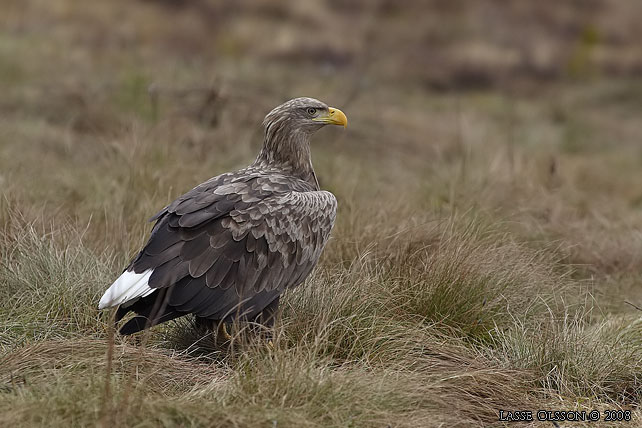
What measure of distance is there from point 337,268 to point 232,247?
1.25 m

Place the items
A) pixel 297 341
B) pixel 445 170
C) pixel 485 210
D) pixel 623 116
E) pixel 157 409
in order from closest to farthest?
1. pixel 157 409
2. pixel 297 341
3. pixel 485 210
4. pixel 445 170
5. pixel 623 116

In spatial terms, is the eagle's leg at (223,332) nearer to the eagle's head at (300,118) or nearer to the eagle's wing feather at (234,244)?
the eagle's wing feather at (234,244)

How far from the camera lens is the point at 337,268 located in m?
5.50

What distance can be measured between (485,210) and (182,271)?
2.88 metres

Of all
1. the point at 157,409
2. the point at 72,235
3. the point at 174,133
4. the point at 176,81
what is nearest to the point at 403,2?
the point at 176,81

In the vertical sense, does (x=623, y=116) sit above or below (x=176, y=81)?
below

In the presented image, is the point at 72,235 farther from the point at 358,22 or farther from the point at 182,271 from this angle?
the point at 358,22

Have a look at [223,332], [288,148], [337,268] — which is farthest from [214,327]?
[288,148]

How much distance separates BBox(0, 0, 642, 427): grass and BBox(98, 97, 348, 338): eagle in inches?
8.9

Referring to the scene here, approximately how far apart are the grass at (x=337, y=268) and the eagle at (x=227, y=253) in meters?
0.23

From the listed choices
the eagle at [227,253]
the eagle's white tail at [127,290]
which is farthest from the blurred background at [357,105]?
the eagle's white tail at [127,290]

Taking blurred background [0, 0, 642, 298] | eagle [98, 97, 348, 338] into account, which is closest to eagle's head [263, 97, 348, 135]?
eagle [98, 97, 348, 338]

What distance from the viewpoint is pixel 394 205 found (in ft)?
22.3

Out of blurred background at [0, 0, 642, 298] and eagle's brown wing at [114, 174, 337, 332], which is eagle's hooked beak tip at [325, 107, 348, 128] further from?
blurred background at [0, 0, 642, 298]
